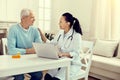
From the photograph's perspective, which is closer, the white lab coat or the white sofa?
the white lab coat

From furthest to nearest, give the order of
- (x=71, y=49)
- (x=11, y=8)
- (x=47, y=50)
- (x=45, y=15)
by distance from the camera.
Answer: (x=45, y=15), (x=11, y=8), (x=71, y=49), (x=47, y=50)

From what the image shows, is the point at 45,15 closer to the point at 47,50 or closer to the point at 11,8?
the point at 11,8

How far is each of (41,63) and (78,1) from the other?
3.31 metres

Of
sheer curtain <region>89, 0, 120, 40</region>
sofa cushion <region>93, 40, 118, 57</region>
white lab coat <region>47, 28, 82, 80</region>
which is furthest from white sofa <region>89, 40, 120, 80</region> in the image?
white lab coat <region>47, 28, 82, 80</region>

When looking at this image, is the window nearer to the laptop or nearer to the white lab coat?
the white lab coat

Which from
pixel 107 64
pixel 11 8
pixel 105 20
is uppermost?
pixel 11 8

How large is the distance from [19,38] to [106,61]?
1701 mm

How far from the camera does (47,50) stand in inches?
79.5

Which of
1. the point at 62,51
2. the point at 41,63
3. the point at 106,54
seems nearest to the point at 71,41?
the point at 62,51

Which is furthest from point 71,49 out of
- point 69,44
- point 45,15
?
point 45,15

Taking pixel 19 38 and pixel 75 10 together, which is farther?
pixel 75 10

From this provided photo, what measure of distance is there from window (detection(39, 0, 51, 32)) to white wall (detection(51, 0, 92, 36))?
0.11 meters

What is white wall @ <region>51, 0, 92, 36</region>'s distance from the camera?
15.4 ft

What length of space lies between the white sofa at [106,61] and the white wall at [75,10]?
0.82 metres
